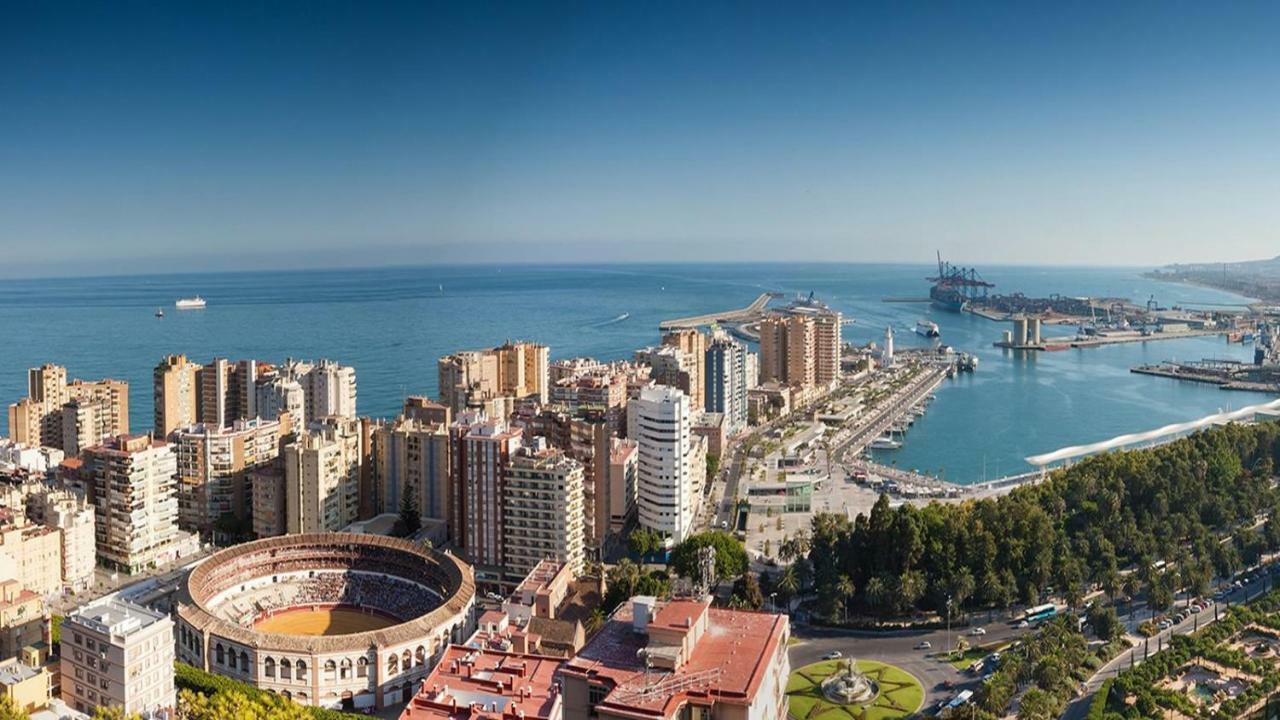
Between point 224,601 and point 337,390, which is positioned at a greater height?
point 337,390

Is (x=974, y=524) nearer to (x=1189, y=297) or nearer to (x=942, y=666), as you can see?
(x=942, y=666)

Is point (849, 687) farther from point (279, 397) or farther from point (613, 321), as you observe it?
point (613, 321)

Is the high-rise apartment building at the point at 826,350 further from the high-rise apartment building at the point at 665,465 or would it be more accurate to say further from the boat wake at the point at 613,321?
the boat wake at the point at 613,321

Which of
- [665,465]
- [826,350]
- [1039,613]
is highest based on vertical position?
[826,350]

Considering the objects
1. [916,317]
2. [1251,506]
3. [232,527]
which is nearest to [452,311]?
[916,317]

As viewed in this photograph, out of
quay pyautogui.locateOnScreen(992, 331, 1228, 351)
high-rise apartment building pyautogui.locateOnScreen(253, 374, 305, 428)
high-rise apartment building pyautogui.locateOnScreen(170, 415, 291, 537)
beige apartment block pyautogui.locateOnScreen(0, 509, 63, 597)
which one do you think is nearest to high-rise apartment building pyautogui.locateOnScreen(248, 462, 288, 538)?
high-rise apartment building pyautogui.locateOnScreen(170, 415, 291, 537)

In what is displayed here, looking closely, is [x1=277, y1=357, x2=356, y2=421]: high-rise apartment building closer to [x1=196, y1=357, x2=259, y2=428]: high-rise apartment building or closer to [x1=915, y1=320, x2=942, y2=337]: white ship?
[x1=196, y1=357, x2=259, y2=428]: high-rise apartment building

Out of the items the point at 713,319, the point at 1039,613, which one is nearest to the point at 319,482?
the point at 1039,613
